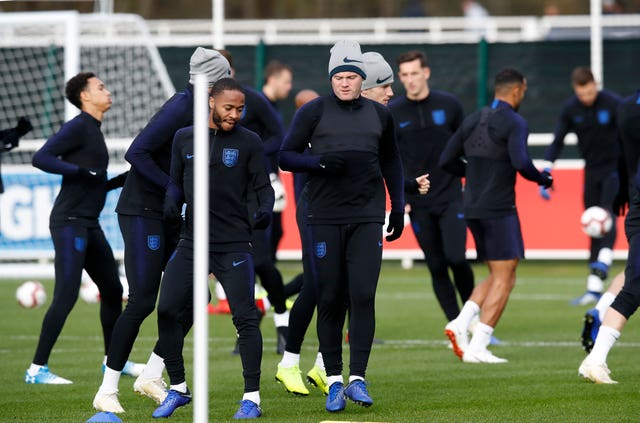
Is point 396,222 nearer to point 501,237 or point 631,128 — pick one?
point 501,237

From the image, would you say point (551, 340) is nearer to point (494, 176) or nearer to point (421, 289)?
point (494, 176)

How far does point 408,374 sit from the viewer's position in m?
10.5

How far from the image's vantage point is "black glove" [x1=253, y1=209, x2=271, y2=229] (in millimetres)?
8211

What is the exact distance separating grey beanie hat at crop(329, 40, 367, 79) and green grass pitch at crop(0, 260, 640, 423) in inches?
82.3

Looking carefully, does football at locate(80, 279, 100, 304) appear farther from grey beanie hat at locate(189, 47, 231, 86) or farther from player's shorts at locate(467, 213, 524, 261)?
grey beanie hat at locate(189, 47, 231, 86)

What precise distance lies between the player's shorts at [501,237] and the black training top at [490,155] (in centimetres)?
6

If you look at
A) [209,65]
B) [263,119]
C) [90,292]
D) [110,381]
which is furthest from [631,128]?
[90,292]

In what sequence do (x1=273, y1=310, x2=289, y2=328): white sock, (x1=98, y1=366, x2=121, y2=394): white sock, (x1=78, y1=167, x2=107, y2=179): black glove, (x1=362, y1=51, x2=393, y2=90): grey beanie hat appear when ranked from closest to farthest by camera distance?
(x1=98, y1=366, x2=121, y2=394): white sock → (x1=362, y1=51, x2=393, y2=90): grey beanie hat → (x1=78, y1=167, x2=107, y2=179): black glove → (x1=273, y1=310, x2=289, y2=328): white sock

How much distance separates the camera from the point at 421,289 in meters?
18.1

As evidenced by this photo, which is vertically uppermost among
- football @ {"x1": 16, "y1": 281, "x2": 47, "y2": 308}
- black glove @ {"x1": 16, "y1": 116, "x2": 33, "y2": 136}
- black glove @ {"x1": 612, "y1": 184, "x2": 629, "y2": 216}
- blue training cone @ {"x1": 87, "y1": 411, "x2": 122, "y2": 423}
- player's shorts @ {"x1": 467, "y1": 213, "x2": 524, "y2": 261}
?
black glove @ {"x1": 16, "y1": 116, "x2": 33, "y2": 136}

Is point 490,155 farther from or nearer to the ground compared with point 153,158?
nearer to the ground

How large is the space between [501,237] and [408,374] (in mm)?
1492

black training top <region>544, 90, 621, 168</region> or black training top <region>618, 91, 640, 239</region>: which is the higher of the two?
black training top <region>618, 91, 640, 239</region>

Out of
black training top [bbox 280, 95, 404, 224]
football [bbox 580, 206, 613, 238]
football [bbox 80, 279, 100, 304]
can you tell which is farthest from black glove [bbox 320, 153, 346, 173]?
football [bbox 80, 279, 100, 304]
